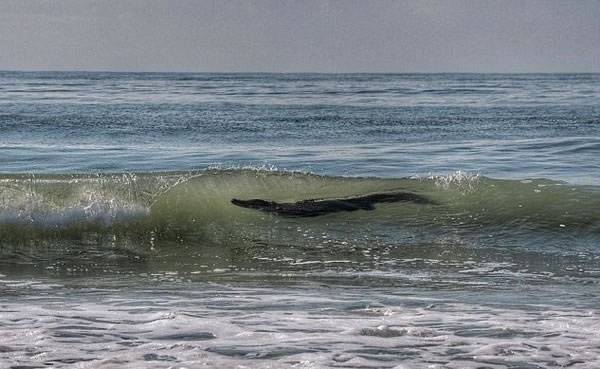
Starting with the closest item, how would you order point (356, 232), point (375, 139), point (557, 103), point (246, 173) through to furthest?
point (356, 232) → point (246, 173) → point (375, 139) → point (557, 103)

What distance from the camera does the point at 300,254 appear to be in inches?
366

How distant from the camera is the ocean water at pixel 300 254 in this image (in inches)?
213

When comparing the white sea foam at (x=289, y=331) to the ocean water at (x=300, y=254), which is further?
the ocean water at (x=300, y=254)

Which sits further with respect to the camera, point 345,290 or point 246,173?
point 246,173

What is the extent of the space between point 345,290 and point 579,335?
85.2 inches

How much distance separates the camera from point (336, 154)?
18.2 m

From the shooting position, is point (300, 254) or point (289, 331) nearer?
point (289, 331)

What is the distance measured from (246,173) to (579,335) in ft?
26.5

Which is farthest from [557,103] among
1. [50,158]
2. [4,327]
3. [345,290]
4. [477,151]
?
[4,327]

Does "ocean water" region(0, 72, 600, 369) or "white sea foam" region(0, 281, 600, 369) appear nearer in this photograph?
"white sea foam" region(0, 281, 600, 369)

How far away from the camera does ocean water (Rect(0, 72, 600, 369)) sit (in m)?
5.42

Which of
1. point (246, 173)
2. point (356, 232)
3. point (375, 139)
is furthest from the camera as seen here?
point (375, 139)

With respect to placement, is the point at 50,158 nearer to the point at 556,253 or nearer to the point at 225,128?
the point at 225,128

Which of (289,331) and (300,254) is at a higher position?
(289,331)
